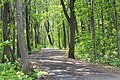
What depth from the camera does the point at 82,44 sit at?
25562 mm

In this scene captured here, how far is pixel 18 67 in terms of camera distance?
1354 cm

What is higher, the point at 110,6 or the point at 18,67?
the point at 110,6

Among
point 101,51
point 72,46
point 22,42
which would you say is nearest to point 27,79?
point 22,42

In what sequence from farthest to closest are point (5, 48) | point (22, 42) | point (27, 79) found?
1. point (5, 48)
2. point (22, 42)
3. point (27, 79)

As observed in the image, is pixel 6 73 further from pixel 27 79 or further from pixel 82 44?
pixel 82 44

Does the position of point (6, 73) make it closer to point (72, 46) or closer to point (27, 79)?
point (27, 79)

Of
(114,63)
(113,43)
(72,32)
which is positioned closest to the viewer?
(114,63)

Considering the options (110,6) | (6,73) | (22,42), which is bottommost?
(6,73)

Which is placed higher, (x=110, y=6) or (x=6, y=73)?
(x=110, y=6)

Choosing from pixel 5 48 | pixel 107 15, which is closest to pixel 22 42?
pixel 5 48

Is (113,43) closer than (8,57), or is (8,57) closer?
(8,57)

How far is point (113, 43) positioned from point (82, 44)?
3.12m

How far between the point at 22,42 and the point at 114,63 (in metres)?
8.67

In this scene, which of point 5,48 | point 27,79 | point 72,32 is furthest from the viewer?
point 72,32
